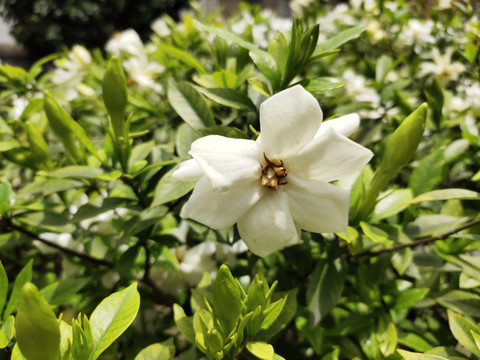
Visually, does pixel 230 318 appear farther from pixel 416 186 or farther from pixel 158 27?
pixel 158 27

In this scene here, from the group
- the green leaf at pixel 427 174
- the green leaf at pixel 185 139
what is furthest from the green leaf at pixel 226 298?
the green leaf at pixel 427 174

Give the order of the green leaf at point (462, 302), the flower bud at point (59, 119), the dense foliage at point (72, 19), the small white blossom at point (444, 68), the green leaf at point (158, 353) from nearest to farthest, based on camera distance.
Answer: the green leaf at point (158, 353) < the flower bud at point (59, 119) < the green leaf at point (462, 302) < the small white blossom at point (444, 68) < the dense foliage at point (72, 19)

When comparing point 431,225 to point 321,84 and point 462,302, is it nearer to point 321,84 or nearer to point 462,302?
point 462,302

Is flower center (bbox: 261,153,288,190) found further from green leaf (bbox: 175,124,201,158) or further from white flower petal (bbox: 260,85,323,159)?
green leaf (bbox: 175,124,201,158)

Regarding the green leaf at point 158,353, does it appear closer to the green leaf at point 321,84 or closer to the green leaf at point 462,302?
the green leaf at point 321,84

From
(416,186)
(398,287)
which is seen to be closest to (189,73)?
(416,186)

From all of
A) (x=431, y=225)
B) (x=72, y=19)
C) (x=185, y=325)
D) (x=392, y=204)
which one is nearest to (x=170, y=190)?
(x=185, y=325)

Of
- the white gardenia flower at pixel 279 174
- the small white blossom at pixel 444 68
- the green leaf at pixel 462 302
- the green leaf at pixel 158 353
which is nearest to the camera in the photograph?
the white gardenia flower at pixel 279 174
